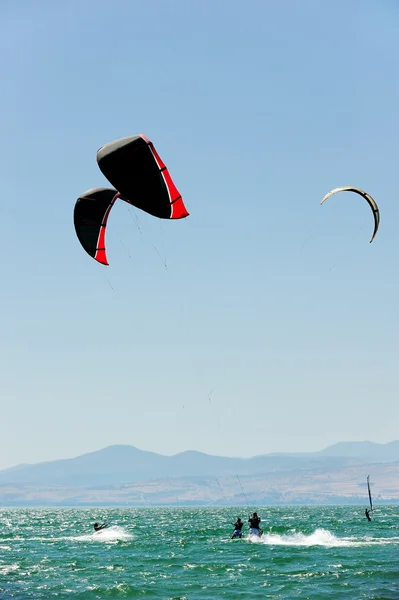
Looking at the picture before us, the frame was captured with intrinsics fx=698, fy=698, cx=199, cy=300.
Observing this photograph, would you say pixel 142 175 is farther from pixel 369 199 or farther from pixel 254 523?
pixel 254 523

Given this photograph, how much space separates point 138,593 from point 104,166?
15.1 meters

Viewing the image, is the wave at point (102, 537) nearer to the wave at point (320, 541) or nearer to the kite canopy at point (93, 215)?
the wave at point (320, 541)

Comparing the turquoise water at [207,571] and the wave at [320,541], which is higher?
the turquoise water at [207,571]

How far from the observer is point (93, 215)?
79.6 ft

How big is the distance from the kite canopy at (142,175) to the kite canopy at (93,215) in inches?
→ 164

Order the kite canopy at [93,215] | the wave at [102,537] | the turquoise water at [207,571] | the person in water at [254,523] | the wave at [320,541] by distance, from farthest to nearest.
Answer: the wave at [102,537] → the wave at [320,541] → the person in water at [254,523] → the turquoise water at [207,571] → the kite canopy at [93,215]

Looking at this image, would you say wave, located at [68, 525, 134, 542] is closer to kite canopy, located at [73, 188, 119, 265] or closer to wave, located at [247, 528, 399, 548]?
wave, located at [247, 528, 399, 548]

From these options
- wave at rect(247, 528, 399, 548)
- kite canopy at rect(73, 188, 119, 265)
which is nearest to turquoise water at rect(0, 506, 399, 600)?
wave at rect(247, 528, 399, 548)

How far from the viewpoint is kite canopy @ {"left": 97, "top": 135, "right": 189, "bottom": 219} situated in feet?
63.0

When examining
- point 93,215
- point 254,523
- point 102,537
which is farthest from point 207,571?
point 102,537

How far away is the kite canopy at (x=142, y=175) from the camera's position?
756 inches

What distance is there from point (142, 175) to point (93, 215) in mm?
5160

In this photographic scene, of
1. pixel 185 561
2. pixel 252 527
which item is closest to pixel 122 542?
pixel 252 527

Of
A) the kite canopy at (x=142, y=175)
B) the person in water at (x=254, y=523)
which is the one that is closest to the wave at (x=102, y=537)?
the person in water at (x=254, y=523)
